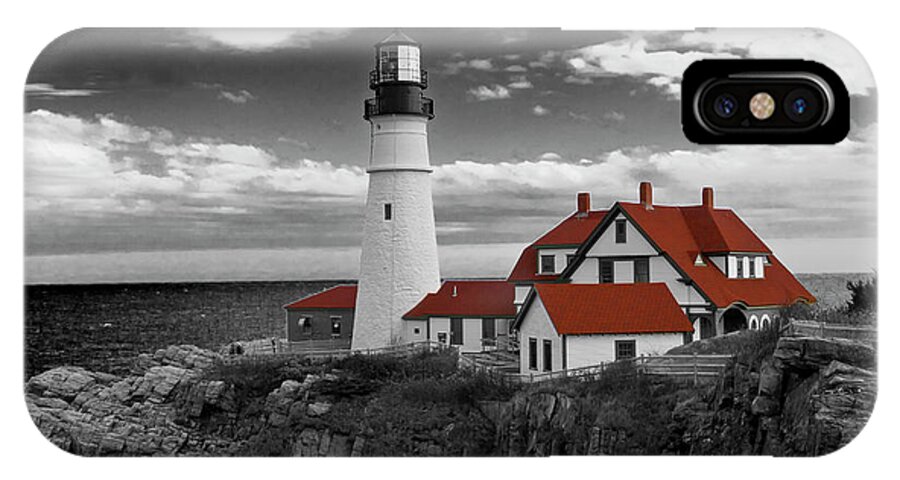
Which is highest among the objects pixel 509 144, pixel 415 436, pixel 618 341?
pixel 509 144

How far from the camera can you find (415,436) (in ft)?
20.9

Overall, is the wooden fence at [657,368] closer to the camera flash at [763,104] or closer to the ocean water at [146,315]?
the ocean water at [146,315]

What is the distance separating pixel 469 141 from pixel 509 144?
20 centimetres

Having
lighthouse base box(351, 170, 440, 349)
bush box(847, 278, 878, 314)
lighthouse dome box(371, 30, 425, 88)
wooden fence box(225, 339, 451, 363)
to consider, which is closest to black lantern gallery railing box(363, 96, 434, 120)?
lighthouse dome box(371, 30, 425, 88)

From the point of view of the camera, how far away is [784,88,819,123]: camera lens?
6.11 m

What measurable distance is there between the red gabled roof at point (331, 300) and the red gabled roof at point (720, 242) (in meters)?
1.50

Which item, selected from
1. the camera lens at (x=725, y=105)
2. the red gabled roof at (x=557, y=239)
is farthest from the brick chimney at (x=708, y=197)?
the red gabled roof at (x=557, y=239)

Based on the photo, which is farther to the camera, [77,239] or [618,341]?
[618,341]

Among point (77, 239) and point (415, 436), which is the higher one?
point (77, 239)

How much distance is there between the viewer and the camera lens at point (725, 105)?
6.15m

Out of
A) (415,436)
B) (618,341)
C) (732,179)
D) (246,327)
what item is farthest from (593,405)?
(246,327)

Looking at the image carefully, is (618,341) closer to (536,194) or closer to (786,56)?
(536,194)

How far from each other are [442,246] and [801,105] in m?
1.93

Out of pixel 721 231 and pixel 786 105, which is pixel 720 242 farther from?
pixel 786 105
